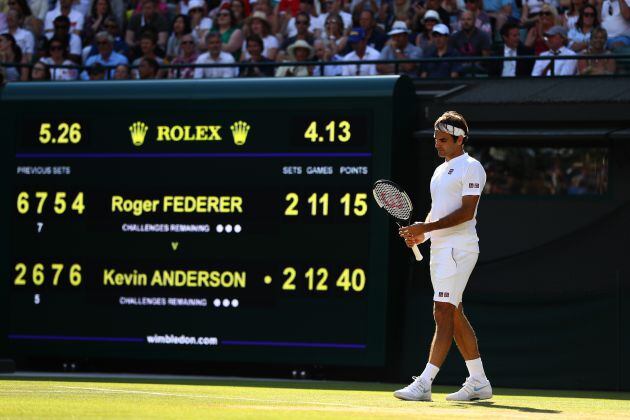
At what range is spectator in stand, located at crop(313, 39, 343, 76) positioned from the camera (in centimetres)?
1614

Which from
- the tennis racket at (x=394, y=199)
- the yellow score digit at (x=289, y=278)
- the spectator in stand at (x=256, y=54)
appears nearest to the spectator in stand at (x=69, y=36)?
the spectator in stand at (x=256, y=54)

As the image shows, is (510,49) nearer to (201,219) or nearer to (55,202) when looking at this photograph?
(201,219)

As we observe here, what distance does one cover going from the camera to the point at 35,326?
1459cm

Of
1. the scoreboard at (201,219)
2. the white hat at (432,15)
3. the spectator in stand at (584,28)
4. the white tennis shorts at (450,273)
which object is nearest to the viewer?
the white tennis shorts at (450,273)

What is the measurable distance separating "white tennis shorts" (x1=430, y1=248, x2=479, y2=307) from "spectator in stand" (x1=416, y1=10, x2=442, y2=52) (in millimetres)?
6301

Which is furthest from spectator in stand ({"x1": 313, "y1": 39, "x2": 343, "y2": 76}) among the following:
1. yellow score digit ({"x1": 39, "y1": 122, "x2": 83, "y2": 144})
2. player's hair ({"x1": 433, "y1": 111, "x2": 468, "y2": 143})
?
player's hair ({"x1": 433, "y1": 111, "x2": 468, "y2": 143})

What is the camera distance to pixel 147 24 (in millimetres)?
18172

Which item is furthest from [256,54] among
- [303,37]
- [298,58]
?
[303,37]

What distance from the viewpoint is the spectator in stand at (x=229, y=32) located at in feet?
56.7

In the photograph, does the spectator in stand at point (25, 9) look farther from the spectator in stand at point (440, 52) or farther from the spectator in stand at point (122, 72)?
the spectator in stand at point (440, 52)

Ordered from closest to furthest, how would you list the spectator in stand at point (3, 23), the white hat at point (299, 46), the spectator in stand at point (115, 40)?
the white hat at point (299, 46) < the spectator in stand at point (115, 40) < the spectator in stand at point (3, 23)

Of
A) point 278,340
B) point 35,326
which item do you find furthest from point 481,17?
point 35,326

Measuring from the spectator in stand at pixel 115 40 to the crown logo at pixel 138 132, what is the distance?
11.4 ft

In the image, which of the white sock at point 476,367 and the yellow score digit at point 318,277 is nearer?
the white sock at point 476,367
